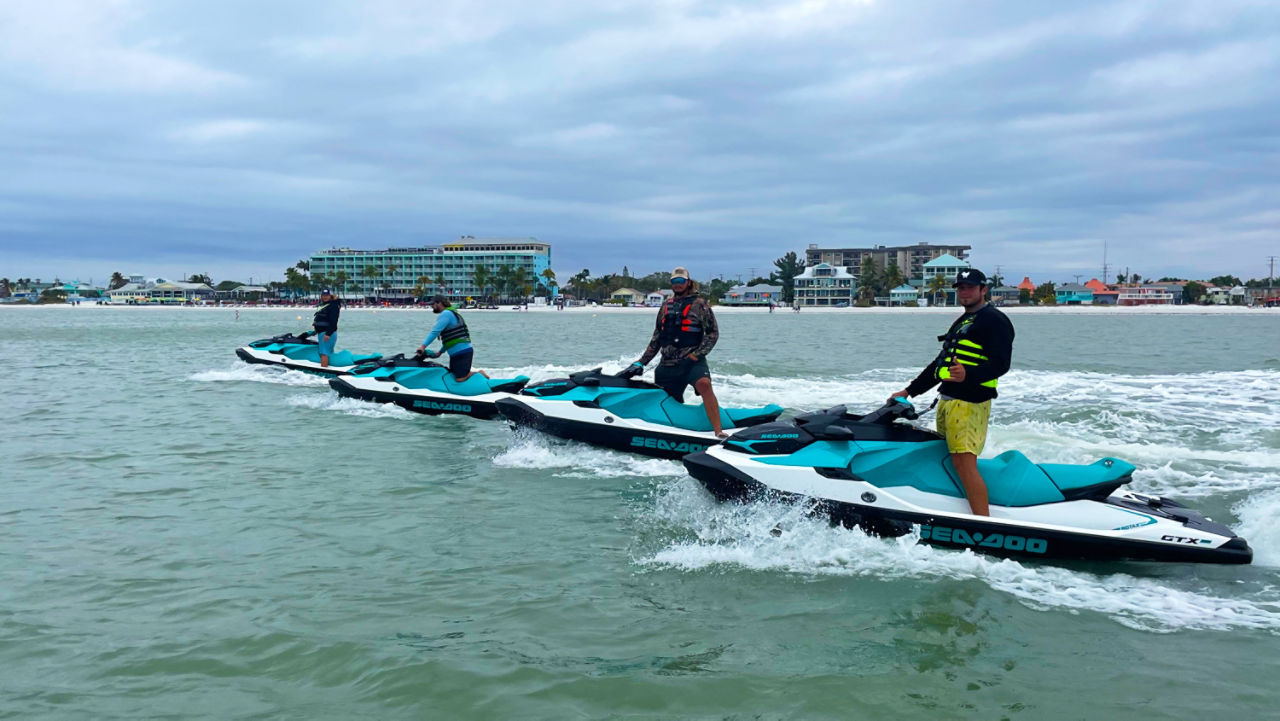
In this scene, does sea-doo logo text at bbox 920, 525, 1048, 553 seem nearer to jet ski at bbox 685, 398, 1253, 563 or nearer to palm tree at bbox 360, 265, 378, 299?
jet ski at bbox 685, 398, 1253, 563

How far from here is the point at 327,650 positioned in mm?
4863

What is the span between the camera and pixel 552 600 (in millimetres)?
5656

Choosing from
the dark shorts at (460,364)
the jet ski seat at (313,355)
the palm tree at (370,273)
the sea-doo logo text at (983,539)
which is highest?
the palm tree at (370,273)

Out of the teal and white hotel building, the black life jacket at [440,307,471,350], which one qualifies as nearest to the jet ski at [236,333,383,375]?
the black life jacket at [440,307,471,350]

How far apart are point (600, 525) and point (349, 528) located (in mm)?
2191

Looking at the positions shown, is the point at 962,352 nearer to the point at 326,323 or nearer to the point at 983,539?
the point at 983,539

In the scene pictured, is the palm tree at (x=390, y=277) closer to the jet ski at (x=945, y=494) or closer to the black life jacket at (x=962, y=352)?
the jet ski at (x=945, y=494)

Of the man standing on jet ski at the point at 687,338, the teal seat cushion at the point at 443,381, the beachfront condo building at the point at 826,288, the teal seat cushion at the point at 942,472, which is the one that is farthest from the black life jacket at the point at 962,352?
the beachfront condo building at the point at 826,288

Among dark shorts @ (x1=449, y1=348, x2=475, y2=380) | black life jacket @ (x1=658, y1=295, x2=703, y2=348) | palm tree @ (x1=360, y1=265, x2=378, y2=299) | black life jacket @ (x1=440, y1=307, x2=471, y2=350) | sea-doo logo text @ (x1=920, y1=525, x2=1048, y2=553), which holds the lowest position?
sea-doo logo text @ (x1=920, y1=525, x2=1048, y2=553)

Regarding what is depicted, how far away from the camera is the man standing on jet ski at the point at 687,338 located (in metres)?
9.24

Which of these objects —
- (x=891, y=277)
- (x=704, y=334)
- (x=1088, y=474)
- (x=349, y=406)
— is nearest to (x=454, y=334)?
(x=349, y=406)

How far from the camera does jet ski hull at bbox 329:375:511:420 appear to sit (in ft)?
43.1

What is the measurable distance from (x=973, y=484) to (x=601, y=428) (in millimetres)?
4807

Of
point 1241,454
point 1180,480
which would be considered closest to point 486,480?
point 1180,480
